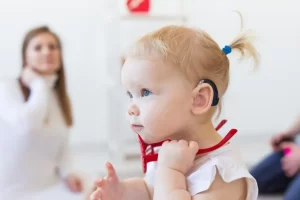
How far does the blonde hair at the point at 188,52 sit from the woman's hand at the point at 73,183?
1.14 meters

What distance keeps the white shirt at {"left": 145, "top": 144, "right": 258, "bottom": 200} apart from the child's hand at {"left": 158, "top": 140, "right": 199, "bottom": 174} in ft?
0.06

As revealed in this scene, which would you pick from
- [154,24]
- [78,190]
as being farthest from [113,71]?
[78,190]

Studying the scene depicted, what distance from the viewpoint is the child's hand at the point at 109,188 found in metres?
0.69

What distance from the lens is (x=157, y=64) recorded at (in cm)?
65

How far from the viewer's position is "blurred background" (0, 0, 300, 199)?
2.29 m

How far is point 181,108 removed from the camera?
2.16 feet

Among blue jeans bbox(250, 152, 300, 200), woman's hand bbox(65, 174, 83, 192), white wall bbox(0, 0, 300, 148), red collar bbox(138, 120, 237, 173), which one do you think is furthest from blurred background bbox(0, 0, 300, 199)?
red collar bbox(138, 120, 237, 173)

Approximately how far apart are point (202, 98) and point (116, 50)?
164 cm

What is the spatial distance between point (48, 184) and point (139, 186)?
3.48 feet

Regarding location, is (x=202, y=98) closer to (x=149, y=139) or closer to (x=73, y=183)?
(x=149, y=139)

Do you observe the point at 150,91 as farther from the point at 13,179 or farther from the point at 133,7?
the point at 133,7

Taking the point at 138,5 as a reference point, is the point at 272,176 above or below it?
below

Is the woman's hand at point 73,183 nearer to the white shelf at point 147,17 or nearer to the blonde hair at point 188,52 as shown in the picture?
the white shelf at point 147,17

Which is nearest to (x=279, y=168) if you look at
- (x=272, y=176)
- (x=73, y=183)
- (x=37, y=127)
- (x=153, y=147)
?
(x=272, y=176)
